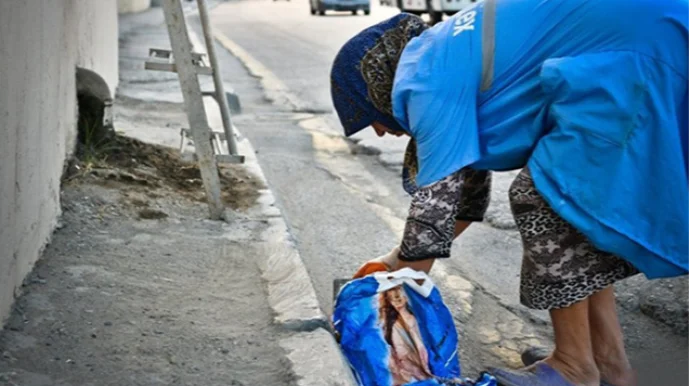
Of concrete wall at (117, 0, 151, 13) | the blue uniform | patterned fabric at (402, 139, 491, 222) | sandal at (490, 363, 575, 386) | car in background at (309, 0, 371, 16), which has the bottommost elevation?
car in background at (309, 0, 371, 16)

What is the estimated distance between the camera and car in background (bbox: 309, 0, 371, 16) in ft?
94.0

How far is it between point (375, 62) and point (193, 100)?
4.72 ft

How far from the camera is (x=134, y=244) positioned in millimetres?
4082

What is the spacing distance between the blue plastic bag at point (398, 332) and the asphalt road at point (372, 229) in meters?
0.38

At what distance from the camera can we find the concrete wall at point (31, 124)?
3182 millimetres

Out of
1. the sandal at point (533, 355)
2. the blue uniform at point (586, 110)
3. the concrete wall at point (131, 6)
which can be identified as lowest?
the concrete wall at point (131, 6)

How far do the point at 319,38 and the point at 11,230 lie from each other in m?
15.3

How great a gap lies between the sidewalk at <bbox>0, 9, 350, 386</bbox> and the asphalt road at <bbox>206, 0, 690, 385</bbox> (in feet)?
1.12

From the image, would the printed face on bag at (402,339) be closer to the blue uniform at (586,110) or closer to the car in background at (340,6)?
the blue uniform at (586,110)

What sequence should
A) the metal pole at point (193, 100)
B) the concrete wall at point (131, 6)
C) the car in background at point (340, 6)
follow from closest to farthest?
the metal pole at point (193, 100), the concrete wall at point (131, 6), the car in background at point (340, 6)

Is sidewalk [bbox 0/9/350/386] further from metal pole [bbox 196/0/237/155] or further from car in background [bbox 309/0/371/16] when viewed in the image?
car in background [bbox 309/0/371/16]

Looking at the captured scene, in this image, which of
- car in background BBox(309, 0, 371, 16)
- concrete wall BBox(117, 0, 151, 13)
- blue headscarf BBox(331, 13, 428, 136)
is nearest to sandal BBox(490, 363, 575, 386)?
blue headscarf BBox(331, 13, 428, 136)

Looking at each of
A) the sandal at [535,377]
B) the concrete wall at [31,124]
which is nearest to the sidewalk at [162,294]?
the concrete wall at [31,124]

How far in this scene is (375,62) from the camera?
3256 mm
